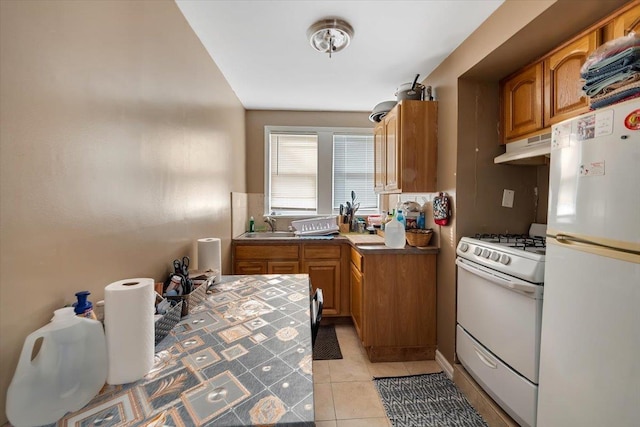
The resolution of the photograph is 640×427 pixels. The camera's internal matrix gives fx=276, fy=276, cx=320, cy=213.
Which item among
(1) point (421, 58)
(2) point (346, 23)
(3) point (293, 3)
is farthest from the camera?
(1) point (421, 58)

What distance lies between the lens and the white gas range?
4.15 feet

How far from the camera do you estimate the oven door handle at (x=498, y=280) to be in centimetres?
126

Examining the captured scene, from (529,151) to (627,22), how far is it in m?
0.61

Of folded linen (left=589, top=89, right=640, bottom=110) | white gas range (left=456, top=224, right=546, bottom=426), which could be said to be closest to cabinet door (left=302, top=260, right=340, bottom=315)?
white gas range (left=456, top=224, right=546, bottom=426)

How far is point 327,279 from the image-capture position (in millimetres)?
2842

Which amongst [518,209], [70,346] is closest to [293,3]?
[70,346]

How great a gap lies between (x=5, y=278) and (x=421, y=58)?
2499 millimetres

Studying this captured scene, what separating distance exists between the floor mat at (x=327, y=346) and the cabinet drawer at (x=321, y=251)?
0.73m

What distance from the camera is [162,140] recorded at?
137cm

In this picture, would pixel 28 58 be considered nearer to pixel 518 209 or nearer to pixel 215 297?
pixel 215 297

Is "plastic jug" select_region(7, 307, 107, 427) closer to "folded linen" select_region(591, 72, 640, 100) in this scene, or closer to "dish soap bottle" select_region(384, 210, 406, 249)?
"folded linen" select_region(591, 72, 640, 100)

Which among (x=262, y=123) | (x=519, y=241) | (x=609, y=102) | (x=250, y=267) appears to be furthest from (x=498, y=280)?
(x=262, y=123)

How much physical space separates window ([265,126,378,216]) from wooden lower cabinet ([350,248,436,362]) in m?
1.49

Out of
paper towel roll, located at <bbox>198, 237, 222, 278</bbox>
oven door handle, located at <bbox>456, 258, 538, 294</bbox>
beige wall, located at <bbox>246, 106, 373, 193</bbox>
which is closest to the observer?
oven door handle, located at <bbox>456, 258, 538, 294</bbox>
